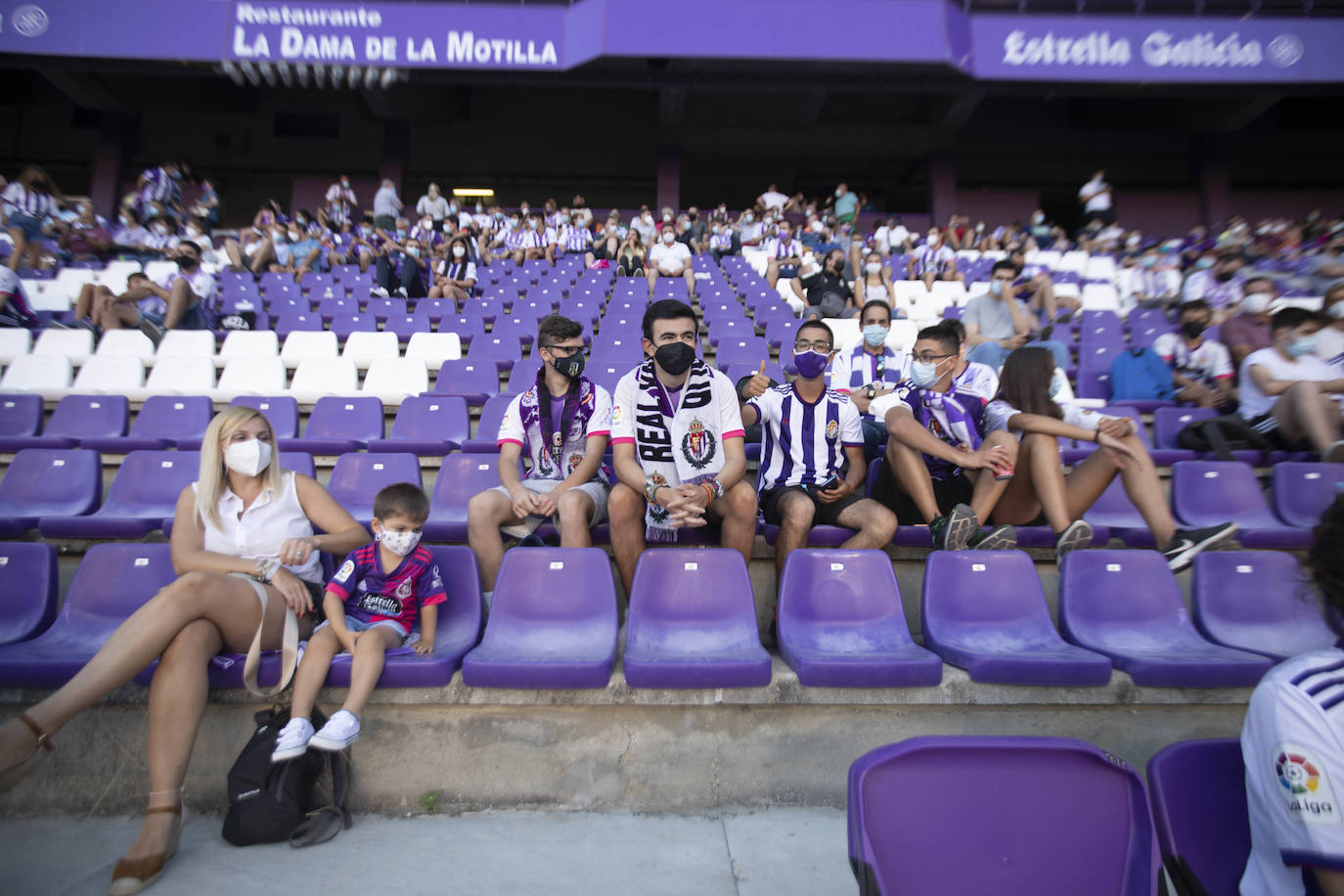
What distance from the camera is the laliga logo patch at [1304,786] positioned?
0.97 metres

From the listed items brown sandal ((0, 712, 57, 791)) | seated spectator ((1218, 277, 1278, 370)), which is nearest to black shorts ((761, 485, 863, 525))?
brown sandal ((0, 712, 57, 791))

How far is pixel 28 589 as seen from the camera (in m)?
2.43

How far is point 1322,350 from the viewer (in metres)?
4.05

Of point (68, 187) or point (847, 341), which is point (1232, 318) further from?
point (68, 187)

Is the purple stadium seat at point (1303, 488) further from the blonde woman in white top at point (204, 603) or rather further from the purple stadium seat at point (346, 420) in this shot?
the purple stadium seat at point (346, 420)

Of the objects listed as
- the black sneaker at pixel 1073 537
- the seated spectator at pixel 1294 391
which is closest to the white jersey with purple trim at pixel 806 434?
the black sneaker at pixel 1073 537

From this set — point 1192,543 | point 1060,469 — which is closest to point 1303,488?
point 1192,543

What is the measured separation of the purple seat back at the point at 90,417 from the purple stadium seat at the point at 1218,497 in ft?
18.0

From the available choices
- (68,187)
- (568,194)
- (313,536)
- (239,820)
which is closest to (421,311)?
(313,536)

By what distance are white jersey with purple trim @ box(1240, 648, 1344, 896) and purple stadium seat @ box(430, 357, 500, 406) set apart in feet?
13.9

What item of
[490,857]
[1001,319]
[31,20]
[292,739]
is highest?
[31,20]

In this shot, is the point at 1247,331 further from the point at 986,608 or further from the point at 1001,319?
the point at 986,608

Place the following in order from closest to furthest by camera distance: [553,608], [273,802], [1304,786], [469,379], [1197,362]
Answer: [1304,786]
[273,802]
[553,608]
[1197,362]
[469,379]

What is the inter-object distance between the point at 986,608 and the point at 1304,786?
57.2 inches
